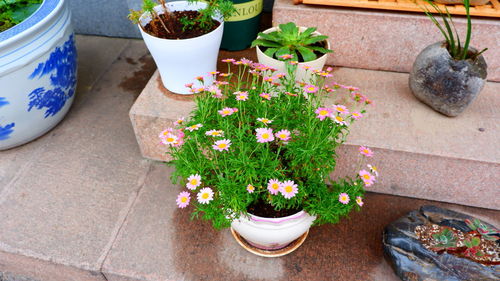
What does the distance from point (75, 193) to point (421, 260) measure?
4.76ft

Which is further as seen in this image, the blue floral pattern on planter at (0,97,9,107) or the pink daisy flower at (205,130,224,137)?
the blue floral pattern on planter at (0,97,9,107)

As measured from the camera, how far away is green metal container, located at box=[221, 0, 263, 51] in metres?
1.92

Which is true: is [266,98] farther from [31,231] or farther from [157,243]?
[31,231]

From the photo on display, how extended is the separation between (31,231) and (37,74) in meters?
0.67

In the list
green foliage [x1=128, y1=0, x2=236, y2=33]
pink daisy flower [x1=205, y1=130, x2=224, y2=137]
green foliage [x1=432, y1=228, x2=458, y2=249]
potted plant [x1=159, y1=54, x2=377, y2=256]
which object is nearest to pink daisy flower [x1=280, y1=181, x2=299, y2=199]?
potted plant [x1=159, y1=54, x2=377, y2=256]

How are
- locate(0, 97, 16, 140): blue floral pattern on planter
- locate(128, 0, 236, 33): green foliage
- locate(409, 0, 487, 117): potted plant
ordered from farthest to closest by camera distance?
1. locate(0, 97, 16, 140): blue floral pattern on planter
2. locate(128, 0, 236, 33): green foliage
3. locate(409, 0, 487, 117): potted plant

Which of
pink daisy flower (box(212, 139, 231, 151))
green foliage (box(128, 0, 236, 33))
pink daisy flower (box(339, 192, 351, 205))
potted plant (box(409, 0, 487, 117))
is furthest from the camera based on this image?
green foliage (box(128, 0, 236, 33))

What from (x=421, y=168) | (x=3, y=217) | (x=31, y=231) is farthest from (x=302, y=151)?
(x=3, y=217)

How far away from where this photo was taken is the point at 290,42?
157 centimetres

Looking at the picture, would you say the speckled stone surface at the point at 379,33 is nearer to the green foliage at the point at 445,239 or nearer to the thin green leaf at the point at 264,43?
the thin green leaf at the point at 264,43

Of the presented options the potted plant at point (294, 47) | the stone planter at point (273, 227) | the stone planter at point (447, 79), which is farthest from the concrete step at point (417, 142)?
the stone planter at point (273, 227)

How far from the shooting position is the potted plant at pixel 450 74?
1470 mm

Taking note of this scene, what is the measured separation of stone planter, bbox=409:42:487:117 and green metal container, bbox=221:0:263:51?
2.83 ft

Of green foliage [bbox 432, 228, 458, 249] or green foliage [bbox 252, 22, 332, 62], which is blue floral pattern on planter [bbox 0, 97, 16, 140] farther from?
green foliage [bbox 432, 228, 458, 249]
